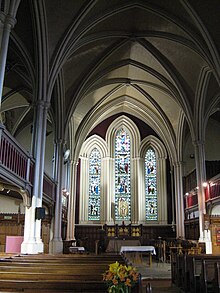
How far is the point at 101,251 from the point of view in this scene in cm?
2025

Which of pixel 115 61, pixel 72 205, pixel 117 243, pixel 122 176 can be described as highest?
pixel 115 61

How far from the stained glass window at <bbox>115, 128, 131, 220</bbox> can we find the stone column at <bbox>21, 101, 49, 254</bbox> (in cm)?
1254

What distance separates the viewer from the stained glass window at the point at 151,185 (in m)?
24.2

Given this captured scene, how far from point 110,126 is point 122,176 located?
401cm

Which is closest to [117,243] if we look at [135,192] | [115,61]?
[135,192]

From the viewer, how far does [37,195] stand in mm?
12289

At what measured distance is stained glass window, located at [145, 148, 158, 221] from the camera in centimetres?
2423

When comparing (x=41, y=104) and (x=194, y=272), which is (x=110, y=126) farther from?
(x=194, y=272)

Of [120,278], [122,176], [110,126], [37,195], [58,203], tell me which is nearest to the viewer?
[120,278]

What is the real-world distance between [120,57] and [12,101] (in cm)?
653

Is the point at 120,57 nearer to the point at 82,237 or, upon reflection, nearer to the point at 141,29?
the point at 141,29

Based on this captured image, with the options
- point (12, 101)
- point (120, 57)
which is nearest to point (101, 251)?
point (12, 101)

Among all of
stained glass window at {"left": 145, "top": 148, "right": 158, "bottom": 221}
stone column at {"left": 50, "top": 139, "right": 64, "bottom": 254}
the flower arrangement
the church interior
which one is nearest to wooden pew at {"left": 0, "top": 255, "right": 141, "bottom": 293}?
the flower arrangement

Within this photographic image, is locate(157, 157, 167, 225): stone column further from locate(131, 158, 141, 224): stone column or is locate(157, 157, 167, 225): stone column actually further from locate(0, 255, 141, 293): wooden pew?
locate(0, 255, 141, 293): wooden pew
